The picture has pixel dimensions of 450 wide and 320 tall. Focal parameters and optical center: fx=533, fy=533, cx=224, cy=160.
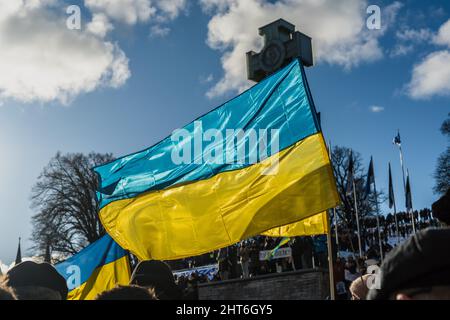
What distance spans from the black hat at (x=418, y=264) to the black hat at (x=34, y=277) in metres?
2.44

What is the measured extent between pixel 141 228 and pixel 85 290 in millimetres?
2525

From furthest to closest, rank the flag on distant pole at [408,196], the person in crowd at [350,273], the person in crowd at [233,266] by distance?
the flag on distant pole at [408,196]
the person in crowd at [233,266]
the person in crowd at [350,273]

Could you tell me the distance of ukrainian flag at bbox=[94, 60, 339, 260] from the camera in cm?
572

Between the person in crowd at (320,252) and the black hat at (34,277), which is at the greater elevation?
the person in crowd at (320,252)

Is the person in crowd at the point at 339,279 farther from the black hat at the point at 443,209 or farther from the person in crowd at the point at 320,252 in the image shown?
the black hat at the point at 443,209

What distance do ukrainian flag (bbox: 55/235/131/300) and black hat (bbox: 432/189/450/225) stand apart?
594cm

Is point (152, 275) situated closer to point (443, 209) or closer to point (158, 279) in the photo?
point (158, 279)

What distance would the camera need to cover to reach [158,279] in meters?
4.20

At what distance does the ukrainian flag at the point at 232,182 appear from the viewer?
225 inches

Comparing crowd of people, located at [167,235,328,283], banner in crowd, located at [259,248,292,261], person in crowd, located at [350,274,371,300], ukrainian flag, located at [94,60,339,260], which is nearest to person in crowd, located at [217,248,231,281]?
crowd of people, located at [167,235,328,283]

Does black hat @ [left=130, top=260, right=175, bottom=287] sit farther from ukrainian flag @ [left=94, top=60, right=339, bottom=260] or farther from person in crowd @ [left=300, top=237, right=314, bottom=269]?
person in crowd @ [left=300, top=237, right=314, bottom=269]

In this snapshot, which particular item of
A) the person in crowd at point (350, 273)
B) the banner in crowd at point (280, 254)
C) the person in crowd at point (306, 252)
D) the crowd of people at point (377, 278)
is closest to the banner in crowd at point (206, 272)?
the banner in crowd at point (280, 254)

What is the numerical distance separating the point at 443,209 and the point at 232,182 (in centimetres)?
310
